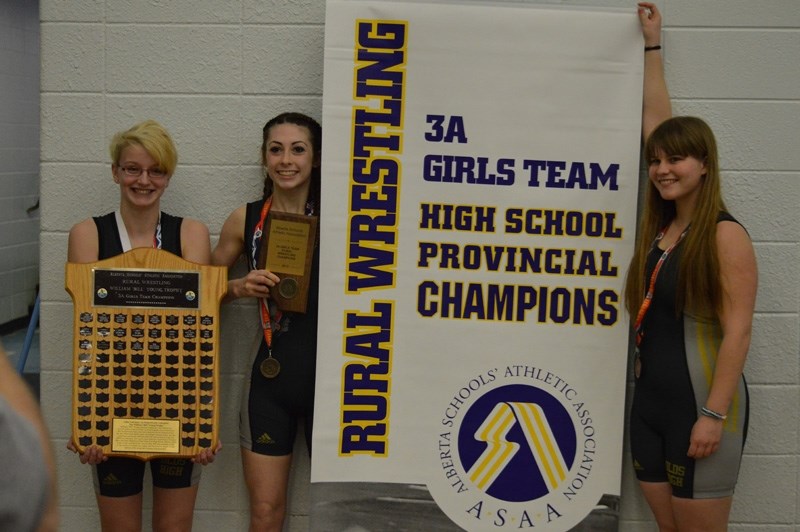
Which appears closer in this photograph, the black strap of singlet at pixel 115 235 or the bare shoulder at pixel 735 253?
the bare shoulder at pixel 735 253

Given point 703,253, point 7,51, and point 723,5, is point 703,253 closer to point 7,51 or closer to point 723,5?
point 723,5

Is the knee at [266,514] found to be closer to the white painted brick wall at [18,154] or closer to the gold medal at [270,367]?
the gold medal at [270,367]

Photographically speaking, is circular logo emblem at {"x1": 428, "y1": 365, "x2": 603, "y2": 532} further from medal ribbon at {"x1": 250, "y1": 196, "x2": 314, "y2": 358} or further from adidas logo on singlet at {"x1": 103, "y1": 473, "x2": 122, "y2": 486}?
adidas logo on singlet at {"x1": 103, "y1": 473, "x2": 122, "y2": 486}

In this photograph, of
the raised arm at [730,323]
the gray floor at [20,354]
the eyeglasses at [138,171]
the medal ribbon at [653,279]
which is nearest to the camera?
the raised arm at [730,323]

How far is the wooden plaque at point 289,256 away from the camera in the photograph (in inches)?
108

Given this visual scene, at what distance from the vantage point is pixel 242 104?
9.62 feet

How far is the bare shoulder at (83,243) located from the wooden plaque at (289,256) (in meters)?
0.47

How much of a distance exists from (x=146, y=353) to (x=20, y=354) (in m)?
2.67

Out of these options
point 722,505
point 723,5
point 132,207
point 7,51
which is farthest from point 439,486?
point 7,51

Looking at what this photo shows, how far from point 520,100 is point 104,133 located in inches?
49.7

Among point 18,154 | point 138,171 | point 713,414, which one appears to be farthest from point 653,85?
point 18,154

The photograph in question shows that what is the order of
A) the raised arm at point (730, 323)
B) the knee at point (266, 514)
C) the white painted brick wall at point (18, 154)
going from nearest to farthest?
the raised arm at point (730, 323) < the knee at point (266, 514) < the white painted brick wall at point (18, 154)

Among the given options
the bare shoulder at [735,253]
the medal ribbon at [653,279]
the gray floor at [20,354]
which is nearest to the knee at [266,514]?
the medal ribbon at [653,279]

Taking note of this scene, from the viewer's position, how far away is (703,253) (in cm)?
252
